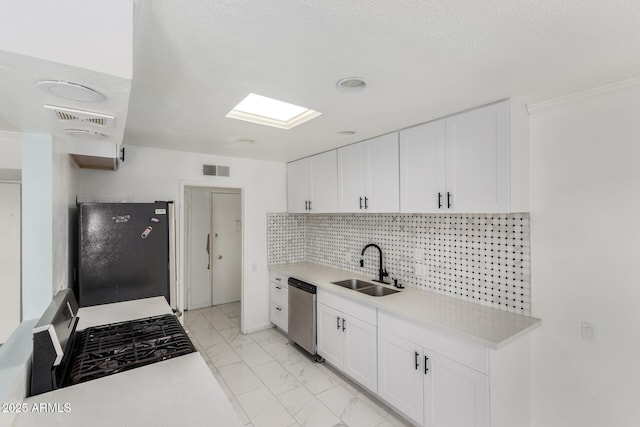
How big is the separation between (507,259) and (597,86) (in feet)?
3.99

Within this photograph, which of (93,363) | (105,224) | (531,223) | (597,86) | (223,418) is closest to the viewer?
(223,418)

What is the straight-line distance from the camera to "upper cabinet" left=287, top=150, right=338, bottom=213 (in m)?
3.37

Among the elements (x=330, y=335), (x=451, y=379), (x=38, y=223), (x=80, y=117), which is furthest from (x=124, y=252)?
(x=451, y=379)

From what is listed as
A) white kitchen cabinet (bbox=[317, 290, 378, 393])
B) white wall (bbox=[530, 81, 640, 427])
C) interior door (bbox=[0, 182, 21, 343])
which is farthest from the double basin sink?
interior door (bbox=[0, 182, 21, 343])

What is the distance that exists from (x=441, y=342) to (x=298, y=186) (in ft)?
8.56

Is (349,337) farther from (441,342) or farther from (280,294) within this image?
(280,294)

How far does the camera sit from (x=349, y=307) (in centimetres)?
279

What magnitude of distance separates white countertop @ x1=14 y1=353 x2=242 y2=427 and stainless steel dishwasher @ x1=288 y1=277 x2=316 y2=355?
2.00m

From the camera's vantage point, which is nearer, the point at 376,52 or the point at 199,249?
the point at 376,52

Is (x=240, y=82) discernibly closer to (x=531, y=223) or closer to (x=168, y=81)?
(x=168, y=81)

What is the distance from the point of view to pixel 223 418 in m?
0.99

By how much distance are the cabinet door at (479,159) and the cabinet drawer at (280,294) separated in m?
2.41

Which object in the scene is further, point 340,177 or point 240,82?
point 340,177

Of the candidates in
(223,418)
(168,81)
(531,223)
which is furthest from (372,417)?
(168,81)
